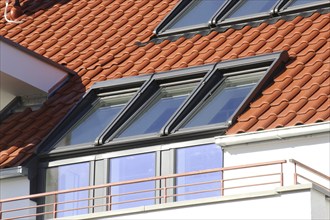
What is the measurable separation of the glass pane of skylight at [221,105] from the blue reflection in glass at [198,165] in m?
0.43

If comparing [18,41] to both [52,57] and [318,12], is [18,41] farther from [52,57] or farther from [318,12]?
[318,12]

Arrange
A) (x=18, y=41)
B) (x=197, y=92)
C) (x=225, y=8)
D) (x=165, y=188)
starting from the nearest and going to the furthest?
(x=165, y=188), (x=197, y=92), (x=225, y=8), (x=18, y=41)

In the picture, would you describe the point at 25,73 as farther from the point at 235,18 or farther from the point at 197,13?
the point at 235,18

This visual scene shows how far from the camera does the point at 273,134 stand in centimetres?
2369

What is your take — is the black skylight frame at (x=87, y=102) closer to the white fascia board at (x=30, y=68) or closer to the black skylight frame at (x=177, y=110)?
the black skylight frame at (x=177, y=110)

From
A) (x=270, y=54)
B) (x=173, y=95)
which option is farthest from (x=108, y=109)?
(x=270, y=54)

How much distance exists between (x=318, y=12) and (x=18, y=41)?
20.3 feet

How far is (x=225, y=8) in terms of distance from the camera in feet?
91.3

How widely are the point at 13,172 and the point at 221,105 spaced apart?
344 centimetres

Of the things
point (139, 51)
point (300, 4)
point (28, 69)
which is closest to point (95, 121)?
point (28, 69)

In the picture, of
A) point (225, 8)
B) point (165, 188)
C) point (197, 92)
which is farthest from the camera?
point (225, 8)

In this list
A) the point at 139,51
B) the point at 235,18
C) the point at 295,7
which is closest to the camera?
the point at 295,7

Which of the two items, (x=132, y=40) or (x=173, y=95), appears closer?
(x=173, y=95)

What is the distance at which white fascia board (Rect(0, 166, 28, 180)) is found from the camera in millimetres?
25875
